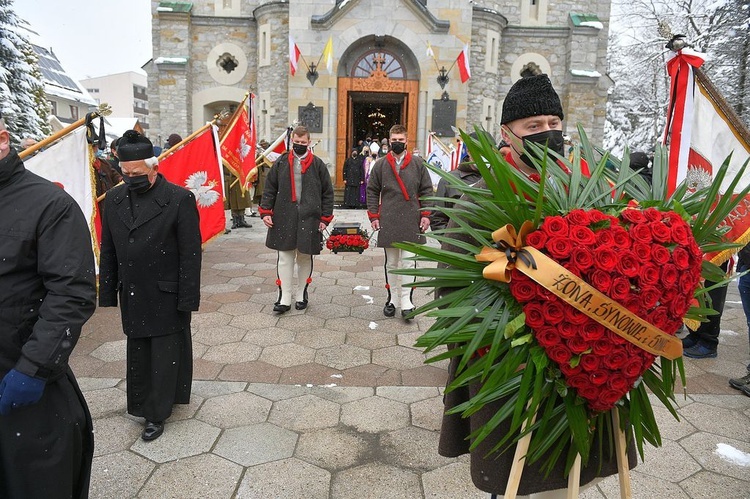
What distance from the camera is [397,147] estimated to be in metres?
5.80

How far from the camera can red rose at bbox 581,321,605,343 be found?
1515 millimetres

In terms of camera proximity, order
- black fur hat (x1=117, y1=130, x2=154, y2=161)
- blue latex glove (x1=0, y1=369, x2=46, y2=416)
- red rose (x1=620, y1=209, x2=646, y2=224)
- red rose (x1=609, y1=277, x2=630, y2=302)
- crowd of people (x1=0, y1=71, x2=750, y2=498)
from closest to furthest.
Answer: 1. red rose (x1=609, y1=277, x2=630, y2=302)
2. red rose (x1=620, y1=209, x2=646, y2=224)
3. blue latex glove (x1=0, y1=369, x2=46, y2=416)
4. crowd of people (x1=0, y1=71, x2=750, y2=498)
5. black fur hat (x1=117, y1=130, x2=154, y2=161)

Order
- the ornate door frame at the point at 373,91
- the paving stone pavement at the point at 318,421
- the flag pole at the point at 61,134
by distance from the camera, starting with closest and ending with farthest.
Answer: the paving stone pavement at the point at 318,421, the flag pole at the point at 61,134, the ornate door frame at the point at 373,91

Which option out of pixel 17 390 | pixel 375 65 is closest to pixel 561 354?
pixel 17 390

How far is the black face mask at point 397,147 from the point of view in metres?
5.77

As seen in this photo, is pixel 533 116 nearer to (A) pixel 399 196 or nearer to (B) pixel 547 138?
(B) pixel 547 138

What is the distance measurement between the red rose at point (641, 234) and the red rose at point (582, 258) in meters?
0.17

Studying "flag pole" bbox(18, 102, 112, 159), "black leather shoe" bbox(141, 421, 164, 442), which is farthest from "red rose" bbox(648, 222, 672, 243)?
"flag pole" bbox(18, 102, 112, 159)

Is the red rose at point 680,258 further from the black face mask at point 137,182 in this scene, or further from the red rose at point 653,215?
the black face mask at point 137,182

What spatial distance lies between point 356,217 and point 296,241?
29.1 ft

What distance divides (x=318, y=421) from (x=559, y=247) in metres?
2.54

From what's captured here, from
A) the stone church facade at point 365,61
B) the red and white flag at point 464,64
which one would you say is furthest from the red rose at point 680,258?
the stone church facade at point 365,61

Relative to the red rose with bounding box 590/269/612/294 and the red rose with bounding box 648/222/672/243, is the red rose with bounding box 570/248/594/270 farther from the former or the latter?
the red rose with bounding box 648/222/672/243

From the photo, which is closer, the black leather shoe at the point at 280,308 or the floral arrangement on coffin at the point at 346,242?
the black leather shoe at the point at 280,308
